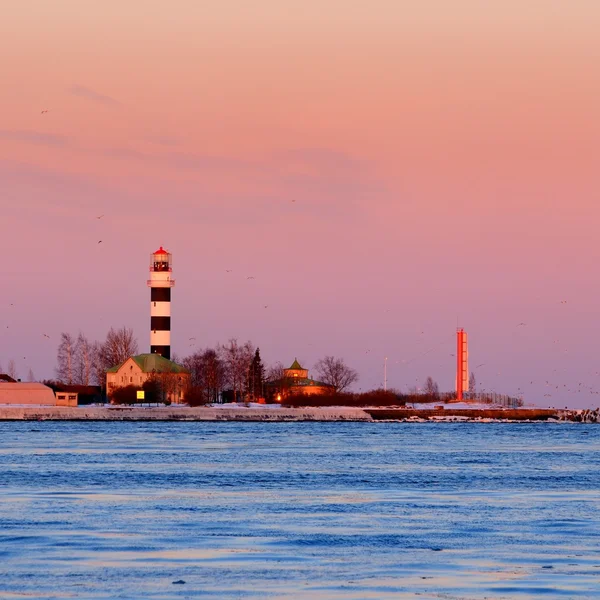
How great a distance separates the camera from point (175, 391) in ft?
443

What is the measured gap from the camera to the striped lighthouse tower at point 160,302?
411ft

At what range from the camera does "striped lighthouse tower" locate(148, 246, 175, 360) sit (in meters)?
125

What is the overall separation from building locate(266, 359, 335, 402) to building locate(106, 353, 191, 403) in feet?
53.4

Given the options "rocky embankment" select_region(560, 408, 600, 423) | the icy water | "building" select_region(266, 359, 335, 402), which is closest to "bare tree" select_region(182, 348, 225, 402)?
"building" select_region(266, 359, 335, 402)

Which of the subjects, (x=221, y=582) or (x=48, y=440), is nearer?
(x=221, y=582)

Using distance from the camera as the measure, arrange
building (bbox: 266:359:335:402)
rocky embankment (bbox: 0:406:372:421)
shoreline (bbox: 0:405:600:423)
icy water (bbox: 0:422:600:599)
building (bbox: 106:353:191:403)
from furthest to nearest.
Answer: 1. building (bbox: 266:359:335:402)
2. building (bbox: 106:353:191:403)
3. shoreline (bbox: 0:405:600:423)
4. rocky embankment (bbox: 0:406:372:421)
5. icy water (bbox: 0:422:600:599)

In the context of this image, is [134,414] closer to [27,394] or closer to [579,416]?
[27,394]

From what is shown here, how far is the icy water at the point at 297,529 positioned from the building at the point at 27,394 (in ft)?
282

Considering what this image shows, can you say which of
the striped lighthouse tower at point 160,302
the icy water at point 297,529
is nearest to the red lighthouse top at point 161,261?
the striped lighthouse tower at point 160,302

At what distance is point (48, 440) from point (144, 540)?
48876 mm

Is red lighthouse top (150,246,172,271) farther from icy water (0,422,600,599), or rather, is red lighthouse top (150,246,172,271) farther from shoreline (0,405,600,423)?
icy water (0,422,600,599)

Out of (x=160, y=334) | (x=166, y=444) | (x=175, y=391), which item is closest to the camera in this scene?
(x=166, y=444)

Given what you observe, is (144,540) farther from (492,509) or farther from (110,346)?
(110,346)

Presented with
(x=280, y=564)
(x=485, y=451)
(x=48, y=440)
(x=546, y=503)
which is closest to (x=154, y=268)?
(x=48, y=440)
